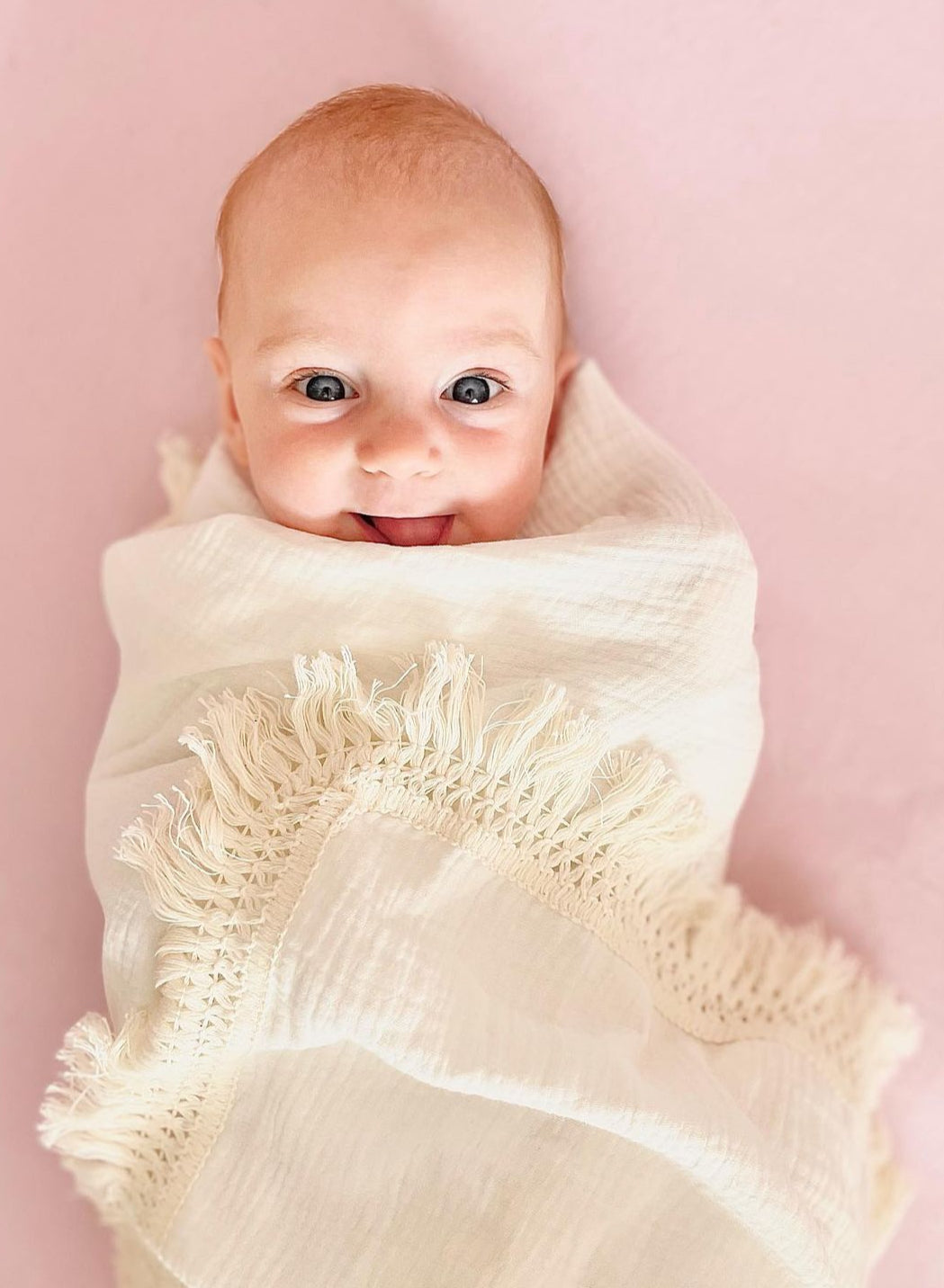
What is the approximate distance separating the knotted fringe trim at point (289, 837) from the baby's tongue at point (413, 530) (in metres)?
0.12

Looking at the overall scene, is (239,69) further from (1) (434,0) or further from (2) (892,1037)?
(2) (892,1037)

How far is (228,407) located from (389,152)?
301 millimetres

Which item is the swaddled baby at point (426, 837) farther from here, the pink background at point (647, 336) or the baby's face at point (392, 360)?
the pink background at point (647, 336)

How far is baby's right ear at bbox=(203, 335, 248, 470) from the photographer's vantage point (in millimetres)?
1177

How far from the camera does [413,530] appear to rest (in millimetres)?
1088

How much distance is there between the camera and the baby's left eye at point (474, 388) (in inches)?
41.8

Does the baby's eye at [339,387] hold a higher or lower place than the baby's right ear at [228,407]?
higher

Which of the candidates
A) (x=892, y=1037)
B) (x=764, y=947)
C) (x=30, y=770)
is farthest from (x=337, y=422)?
(x=892, y=1037)

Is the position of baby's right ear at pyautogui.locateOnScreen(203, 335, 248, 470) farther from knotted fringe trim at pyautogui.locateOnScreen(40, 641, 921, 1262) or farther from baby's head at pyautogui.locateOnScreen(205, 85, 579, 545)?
knotted fringe trim at pyautogui.locateOnScreen(40, 641, 921, 1262)

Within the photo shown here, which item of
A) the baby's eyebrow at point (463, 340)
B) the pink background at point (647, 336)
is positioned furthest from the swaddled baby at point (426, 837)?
the pink background at point (647, 336)

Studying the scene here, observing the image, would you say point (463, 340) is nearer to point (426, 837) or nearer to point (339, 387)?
point (339, 387)

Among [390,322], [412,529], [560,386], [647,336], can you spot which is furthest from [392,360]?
[647,336]

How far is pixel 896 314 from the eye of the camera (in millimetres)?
1245

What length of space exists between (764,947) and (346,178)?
2.59ft
